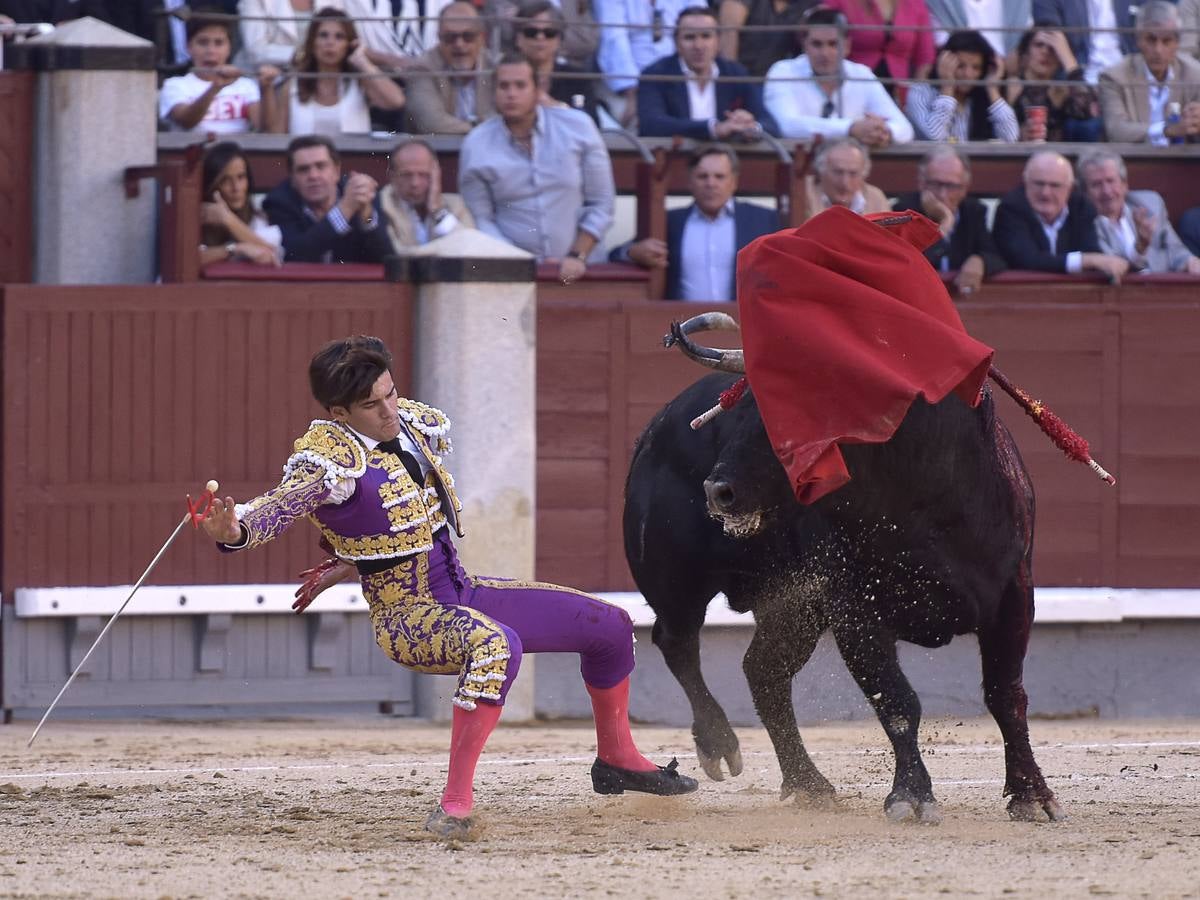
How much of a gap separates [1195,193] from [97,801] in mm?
5897

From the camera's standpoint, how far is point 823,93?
30.5 feet

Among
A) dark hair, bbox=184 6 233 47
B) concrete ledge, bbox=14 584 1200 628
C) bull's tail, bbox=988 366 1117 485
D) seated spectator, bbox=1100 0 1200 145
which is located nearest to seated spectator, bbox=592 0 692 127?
dark hair, bbox=184 6 233 47

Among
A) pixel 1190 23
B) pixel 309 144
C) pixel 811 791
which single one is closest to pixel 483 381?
pixel 309 144

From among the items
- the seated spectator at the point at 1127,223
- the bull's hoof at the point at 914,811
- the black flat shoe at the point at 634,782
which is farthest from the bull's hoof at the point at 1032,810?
the seated spectator at the point at 1127,223

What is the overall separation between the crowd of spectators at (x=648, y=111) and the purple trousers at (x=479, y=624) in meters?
3.19

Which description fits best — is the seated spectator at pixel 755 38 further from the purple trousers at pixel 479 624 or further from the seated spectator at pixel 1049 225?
the purple trousers at pixel 479 624

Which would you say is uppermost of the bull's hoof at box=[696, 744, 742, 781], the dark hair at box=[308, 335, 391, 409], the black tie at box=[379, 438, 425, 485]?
the dark hair at box=[308, 335, 391, 409]

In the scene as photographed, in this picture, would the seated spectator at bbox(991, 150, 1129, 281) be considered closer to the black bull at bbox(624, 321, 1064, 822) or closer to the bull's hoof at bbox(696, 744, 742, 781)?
the black bull at bbox(624, 321, 1064, 822)

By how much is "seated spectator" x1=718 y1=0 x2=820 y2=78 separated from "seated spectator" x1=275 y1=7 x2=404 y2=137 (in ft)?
5.08

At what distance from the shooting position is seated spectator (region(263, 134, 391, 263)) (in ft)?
26.8

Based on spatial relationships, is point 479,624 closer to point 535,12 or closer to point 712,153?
point 712,153

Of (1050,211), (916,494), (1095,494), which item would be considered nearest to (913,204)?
(1050,211)

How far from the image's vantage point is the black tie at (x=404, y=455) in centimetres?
482

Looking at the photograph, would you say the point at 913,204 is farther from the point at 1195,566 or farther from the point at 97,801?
the point at 97,801
